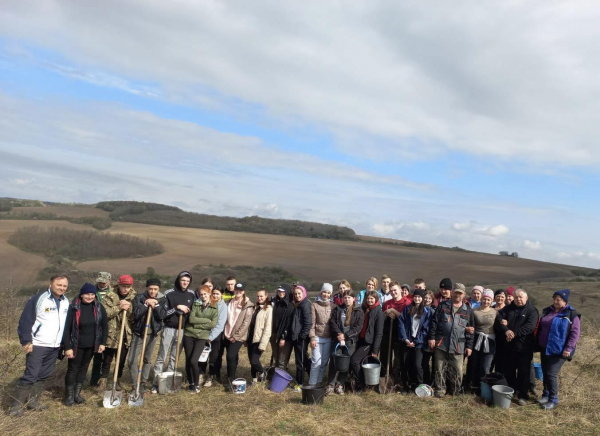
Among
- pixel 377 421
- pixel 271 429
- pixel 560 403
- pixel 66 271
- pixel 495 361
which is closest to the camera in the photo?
pixel 271 429

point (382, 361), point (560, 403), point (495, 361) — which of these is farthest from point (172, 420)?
point (560, 403)

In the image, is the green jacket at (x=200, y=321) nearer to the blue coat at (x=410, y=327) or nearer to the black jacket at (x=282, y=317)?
the black jacket at (x=282, y=317)

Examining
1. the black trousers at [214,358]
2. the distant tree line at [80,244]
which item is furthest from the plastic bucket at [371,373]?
the distant tree line at [80,244]

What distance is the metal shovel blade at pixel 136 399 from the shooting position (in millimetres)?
5543

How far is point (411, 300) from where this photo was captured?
694 cm

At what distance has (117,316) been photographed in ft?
19.8

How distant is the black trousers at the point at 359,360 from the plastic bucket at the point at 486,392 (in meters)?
1.71

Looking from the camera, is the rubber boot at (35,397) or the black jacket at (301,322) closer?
the rubber boot at (35,397)

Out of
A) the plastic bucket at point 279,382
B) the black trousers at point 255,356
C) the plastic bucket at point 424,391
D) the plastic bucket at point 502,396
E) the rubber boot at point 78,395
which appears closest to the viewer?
the rubber boot at point 78,395

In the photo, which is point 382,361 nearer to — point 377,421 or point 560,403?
point 377,421

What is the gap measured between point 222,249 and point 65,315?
101 ft

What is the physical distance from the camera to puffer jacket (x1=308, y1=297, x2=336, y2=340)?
655cm

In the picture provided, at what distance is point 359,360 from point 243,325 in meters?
1.87

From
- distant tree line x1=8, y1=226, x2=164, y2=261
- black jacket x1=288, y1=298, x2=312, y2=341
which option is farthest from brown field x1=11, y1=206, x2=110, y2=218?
black jacket x1=288, y1=298, x2=312, y2=341
